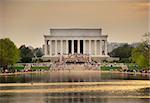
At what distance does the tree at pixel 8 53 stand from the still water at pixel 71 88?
1.70ft

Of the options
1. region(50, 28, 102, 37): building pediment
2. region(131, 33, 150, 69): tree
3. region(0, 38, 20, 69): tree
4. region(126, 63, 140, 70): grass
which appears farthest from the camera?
region(50, 28, 102, 37): building pediment

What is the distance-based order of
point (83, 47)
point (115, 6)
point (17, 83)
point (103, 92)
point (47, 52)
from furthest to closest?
point (83, 47), point (47, 52), point (115, 6), point (17, 83), point (103, 92)

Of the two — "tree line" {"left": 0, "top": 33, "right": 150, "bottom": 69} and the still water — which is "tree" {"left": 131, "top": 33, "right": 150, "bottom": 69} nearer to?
"tree line" {"left": 0, "top": 33, "right": 150, "bottom": 69}

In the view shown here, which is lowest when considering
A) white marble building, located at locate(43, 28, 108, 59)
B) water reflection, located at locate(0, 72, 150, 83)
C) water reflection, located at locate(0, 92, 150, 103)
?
Answer: water reflection, located at locate(0, 92, 150, 103)

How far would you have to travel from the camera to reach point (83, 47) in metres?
16.3

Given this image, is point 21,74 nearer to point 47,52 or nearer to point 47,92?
point 47,52

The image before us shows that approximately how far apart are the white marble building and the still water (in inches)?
44.3

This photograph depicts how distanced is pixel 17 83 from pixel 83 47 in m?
5.18

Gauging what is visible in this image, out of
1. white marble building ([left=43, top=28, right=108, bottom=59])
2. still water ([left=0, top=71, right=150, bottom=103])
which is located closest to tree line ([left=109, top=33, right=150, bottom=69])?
still water ([left=0, top=71, right=150, bottom=103])

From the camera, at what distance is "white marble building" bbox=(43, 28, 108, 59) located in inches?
572

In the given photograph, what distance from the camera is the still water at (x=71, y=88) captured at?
8.55m

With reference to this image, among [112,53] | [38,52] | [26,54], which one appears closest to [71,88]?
[26,54]

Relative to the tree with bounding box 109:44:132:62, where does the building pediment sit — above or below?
above

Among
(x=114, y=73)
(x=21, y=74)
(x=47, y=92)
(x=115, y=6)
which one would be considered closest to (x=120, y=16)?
(x=115, y=6)
